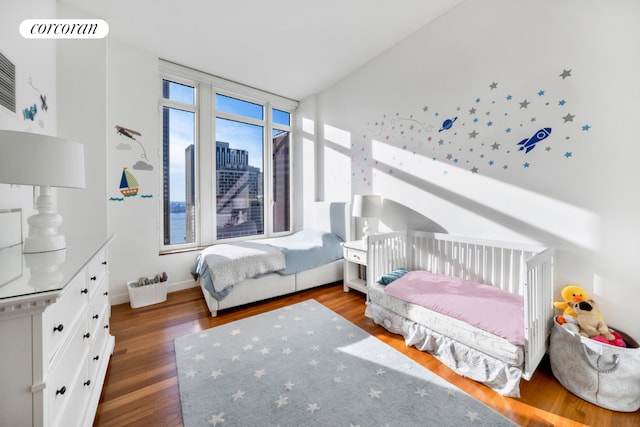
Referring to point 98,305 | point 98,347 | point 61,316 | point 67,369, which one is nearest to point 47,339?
point 61,316

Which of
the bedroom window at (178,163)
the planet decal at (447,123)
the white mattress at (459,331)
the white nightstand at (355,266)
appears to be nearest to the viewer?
the white mattress at (459,331)

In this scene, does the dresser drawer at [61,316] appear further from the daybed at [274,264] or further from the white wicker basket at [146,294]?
the white wicker basket at [146,294]

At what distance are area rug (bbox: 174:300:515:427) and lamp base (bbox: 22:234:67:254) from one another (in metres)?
1.07

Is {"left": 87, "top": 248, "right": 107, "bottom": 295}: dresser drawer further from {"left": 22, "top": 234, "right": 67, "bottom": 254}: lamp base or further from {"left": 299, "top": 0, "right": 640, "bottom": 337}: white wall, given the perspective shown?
{"left": 299, "top": 0, "right": 640, "bottom": 337}: white wall

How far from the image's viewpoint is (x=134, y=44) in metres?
2.69

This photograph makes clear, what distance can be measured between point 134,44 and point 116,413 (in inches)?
133

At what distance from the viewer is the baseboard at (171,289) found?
105 inches

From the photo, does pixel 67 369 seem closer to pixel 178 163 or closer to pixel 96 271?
pixel 96 271

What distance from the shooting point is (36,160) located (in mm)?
1067

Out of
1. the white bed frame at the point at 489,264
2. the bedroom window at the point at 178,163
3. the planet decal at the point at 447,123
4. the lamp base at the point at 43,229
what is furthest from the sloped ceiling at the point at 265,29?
the white bed frame at the point at 489,264

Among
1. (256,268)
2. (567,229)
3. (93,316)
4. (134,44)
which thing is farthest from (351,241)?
(134,44)

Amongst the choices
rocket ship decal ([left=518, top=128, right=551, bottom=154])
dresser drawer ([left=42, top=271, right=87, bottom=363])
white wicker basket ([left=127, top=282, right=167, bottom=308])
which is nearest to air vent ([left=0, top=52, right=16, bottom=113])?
dresser drawer ([left=42, top=271, right=87, bottom=363])

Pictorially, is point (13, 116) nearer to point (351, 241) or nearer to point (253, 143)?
point (253, 143)

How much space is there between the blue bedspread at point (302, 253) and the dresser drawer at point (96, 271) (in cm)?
87
